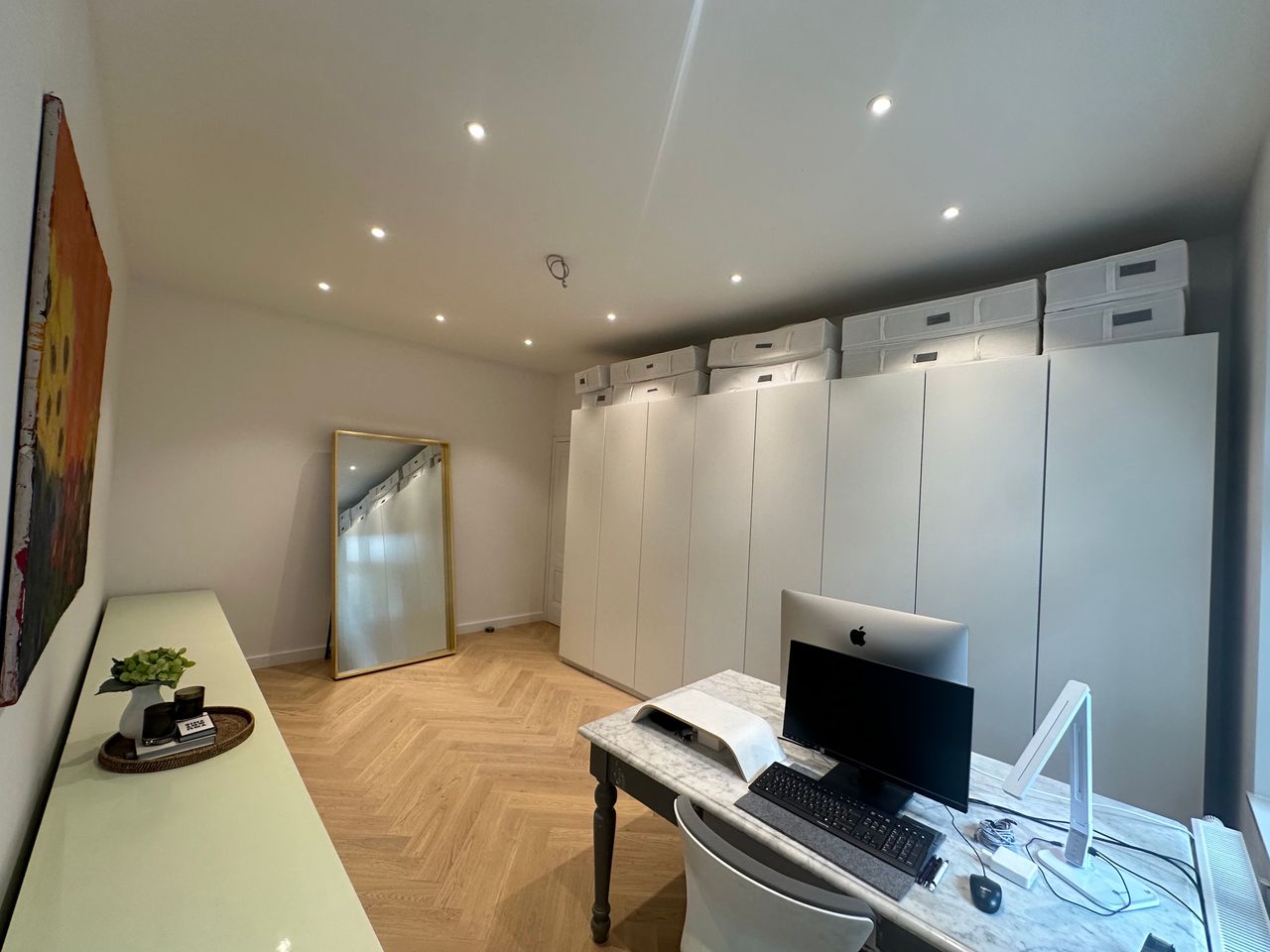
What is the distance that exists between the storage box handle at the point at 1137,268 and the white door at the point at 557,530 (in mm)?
4517

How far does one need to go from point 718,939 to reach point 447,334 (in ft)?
14.1

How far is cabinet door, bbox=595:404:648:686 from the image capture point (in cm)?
397

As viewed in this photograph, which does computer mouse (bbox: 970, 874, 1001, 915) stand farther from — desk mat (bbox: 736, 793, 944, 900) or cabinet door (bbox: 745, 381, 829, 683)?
cabinet door (bbox: 745, 381, 829, 683)

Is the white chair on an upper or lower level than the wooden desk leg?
upper

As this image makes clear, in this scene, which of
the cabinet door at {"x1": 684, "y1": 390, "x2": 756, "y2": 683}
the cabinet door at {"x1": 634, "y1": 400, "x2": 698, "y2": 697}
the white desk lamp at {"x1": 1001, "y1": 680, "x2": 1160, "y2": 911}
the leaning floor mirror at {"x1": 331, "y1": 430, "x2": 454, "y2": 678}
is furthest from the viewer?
the leaning floor mirror at {"x1": 331, "y1": 430, "x2": 454, "y2": 678}

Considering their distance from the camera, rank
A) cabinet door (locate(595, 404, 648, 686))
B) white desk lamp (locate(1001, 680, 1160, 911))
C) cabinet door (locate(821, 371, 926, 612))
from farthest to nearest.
Result: cabinet door (locate(595, 404, 648, 686)), cabinet door (locate(821, 371, 926, 612)), white desk lamp (locate(1001, 680, 1160, 911))

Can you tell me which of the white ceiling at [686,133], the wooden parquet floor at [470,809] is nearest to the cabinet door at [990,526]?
the white ceiling at [686,133]

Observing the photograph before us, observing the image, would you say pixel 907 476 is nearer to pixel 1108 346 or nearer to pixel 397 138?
pixel 1108 346

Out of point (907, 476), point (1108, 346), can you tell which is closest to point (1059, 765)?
point (907, 476)

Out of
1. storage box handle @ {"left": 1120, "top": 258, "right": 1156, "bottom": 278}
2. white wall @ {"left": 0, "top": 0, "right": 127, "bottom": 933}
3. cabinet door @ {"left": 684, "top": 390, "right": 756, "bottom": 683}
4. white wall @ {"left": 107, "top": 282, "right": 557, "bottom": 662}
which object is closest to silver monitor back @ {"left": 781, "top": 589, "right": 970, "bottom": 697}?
cabinet door @ {"left": 684, "top": 390, "right": 756, "bottom": 683}

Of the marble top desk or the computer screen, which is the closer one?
the marble top desk

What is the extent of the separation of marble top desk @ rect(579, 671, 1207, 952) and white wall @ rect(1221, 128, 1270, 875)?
388mm

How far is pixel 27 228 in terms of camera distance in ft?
3.13

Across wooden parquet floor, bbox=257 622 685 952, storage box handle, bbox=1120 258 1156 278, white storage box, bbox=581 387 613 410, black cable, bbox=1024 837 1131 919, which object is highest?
storage box handle, bbox=1120 258 1156 278
